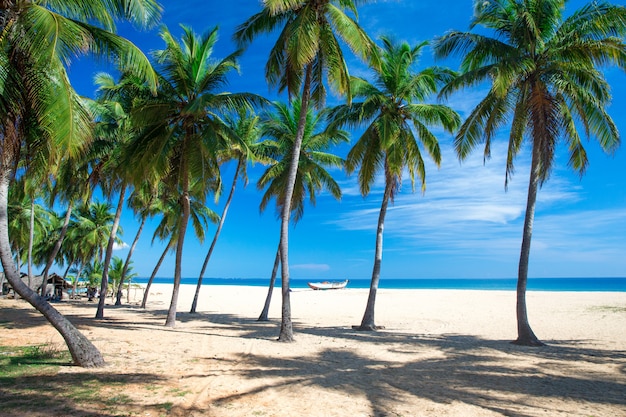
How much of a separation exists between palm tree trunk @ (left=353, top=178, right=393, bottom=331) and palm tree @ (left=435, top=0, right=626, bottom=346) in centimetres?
402

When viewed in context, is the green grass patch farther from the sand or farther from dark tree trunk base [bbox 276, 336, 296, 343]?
dark tree trunk base [bbox 276, 336, 296, 343]

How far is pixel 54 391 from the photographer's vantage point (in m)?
5.29

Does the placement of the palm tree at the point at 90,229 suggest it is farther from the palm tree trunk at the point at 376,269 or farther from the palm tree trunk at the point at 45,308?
the palm tree trunk at the point at 45,308

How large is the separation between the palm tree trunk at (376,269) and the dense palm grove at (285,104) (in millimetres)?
60

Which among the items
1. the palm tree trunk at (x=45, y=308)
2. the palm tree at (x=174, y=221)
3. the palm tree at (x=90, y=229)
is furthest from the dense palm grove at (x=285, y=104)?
the palm tree at (x=90, y=229)

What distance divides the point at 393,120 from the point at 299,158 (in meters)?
4.49

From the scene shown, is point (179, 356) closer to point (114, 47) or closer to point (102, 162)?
point (114, 47)

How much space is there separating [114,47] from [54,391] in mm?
5846

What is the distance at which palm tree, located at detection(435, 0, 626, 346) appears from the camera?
1050cm

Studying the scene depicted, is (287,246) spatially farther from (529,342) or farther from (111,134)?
(111,134)

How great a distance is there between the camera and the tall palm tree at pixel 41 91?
19.8ft

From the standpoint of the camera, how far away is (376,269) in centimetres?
1457

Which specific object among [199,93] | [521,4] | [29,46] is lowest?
[29,46]

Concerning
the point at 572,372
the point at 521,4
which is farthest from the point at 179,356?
the point at 521,4
